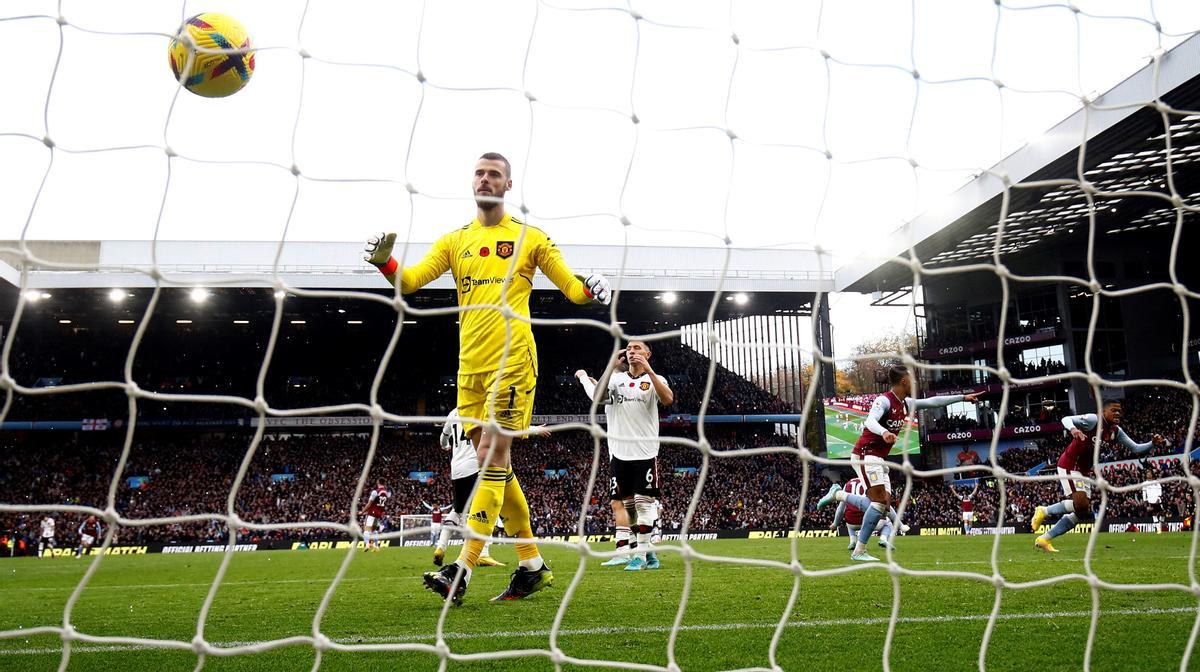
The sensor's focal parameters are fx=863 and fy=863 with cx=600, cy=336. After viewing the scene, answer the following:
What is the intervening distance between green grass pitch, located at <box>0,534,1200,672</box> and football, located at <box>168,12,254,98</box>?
8.05ft

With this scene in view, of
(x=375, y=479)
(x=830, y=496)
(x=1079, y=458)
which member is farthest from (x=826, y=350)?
(x=1079, y=458)

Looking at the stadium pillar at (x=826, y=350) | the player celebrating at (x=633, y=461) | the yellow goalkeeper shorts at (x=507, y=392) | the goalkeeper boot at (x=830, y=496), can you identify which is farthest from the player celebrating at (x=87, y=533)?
the stadium pillar at (x=826, y=350)

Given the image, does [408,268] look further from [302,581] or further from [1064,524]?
[1064,524]

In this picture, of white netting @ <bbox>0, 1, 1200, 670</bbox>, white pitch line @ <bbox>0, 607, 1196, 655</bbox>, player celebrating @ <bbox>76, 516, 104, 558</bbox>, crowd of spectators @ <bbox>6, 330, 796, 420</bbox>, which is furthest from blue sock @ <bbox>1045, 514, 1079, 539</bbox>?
crowd of spectators @ <bbox>6, 330, 796, 420</bbox>

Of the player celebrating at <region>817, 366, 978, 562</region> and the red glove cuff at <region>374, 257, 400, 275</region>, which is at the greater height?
the red glove cuff at <region>374, 257, 400, 275</region>

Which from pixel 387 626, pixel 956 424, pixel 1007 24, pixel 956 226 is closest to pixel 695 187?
pixel 1007 24

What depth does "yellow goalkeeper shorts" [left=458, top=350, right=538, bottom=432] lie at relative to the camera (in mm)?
4230

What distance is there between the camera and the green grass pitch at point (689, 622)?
10.4ft

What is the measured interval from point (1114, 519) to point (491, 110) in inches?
866

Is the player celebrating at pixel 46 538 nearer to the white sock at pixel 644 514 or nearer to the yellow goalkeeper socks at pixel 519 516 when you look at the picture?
the white sock at pixel 644 514

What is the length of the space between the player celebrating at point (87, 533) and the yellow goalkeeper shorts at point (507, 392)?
2202cm

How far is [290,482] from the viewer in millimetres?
29344

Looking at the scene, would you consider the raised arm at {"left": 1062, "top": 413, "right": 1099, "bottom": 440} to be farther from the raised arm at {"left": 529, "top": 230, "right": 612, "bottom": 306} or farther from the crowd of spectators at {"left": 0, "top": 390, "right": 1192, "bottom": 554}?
the crowd of spectators at {"left": 0, "top": 390, "right": 1192, "bottom": 554}

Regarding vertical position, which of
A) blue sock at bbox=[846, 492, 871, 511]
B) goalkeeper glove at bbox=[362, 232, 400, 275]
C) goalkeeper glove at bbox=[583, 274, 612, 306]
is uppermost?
goalkeeper glove at bbox=[362, 232, 400, 275]
